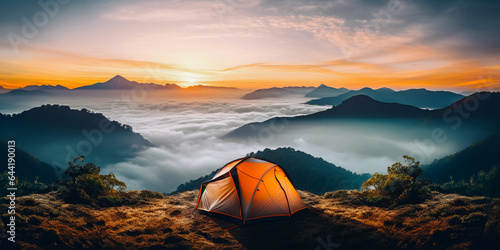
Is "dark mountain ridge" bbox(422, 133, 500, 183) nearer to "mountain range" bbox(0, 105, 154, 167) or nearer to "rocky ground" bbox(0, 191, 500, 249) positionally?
"rocky ground" bbox(0, 191, 500, 249)

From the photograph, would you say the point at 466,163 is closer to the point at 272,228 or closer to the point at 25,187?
the point at 272,228

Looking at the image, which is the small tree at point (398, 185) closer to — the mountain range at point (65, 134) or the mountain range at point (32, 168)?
the mountain range at point (32, 168)

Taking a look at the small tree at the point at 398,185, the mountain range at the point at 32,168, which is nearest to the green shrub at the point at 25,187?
the small tree at the point at 398,185

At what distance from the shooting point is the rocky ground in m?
8.02

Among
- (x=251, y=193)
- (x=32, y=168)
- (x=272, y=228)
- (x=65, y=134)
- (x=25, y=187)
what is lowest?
(x=32, y=168)

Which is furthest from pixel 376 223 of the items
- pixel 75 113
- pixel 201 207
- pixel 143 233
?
pixel 75 113

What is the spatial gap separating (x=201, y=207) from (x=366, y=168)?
19930cm

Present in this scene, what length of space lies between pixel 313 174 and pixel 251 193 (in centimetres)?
7767

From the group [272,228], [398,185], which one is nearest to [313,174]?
[398,185]

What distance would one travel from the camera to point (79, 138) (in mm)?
167875

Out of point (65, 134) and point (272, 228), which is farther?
point (65, 134)

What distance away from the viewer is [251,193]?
12.3 metres

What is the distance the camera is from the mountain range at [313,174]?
258ft

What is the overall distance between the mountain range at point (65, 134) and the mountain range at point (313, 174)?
10538cm
